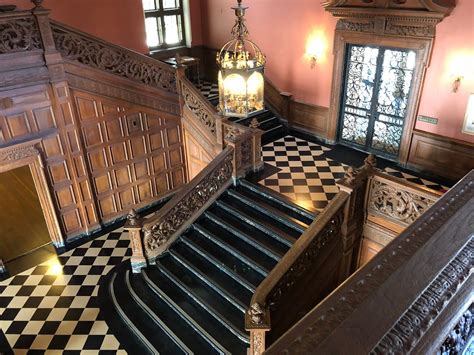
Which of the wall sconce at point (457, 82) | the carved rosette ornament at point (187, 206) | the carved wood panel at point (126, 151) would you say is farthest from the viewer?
the carved wood panel at point (126, 151)

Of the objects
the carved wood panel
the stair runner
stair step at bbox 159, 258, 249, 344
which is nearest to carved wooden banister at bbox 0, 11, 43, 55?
the carved wood panel

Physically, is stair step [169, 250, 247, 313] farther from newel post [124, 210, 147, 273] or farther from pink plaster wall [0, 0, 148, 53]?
pink plaster wall [0, 0, 148, 53]

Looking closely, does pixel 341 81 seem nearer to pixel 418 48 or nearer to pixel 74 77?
pixel 418 48

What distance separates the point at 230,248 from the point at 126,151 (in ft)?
11.8

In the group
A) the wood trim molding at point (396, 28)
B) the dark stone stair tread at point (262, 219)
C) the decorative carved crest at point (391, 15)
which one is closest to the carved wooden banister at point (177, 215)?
the dark stone stair tread at point (262, 219)

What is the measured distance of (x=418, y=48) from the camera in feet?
23.3

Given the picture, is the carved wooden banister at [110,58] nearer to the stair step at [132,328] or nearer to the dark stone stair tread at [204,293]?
the dark stone stair tread at [204,293]

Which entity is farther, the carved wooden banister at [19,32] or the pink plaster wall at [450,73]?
the pink plaster wall at [450,73]

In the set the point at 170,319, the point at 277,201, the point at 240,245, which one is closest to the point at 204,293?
the point at 170,319

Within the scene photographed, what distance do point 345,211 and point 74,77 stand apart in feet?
17.4

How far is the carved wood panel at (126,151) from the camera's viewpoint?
7.64 metres

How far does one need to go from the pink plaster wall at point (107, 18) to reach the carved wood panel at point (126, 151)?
2783 mm

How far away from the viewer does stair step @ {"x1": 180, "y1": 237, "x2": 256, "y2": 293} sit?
5606 millimetres

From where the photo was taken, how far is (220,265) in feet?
19.7
